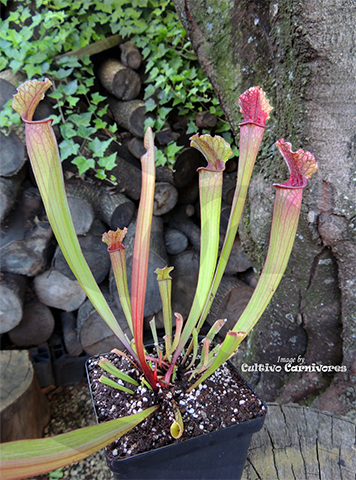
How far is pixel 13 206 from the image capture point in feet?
4.00

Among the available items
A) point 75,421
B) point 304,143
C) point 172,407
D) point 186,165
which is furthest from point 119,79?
point 75,421

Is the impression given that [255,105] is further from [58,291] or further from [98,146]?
[58,291]

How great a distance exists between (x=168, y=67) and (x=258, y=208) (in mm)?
768

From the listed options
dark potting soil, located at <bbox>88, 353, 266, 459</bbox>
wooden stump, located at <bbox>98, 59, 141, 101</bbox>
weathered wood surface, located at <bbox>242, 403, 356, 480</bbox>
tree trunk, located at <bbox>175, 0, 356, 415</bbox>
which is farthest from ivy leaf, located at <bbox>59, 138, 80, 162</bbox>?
weathered wood surface, located at <bbox>242, 403, 356, 480</bbox>

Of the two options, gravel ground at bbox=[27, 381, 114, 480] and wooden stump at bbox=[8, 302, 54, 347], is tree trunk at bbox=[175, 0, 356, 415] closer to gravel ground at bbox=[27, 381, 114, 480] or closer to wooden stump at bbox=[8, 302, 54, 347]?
gravel ground at bbox=[27, 381, 114, 480]

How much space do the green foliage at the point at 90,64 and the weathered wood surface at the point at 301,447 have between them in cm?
94

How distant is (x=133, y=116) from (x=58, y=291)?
81 cm

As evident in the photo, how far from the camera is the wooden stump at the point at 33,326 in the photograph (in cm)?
142

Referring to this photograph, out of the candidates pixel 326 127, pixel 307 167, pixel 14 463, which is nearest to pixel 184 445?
pixel 14 463

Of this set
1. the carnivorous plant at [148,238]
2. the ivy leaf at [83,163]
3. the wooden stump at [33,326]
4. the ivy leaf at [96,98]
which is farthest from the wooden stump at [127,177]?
the carnivorous plant at [148,238]

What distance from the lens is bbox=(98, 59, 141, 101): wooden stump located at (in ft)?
4.07

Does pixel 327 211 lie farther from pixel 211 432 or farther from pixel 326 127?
pixel 211 432

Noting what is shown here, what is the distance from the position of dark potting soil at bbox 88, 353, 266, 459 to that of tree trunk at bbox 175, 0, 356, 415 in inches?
16.2

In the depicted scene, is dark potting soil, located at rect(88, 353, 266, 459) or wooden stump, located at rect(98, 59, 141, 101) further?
wooden stump, located at rect(98, 59, 141, 101)
